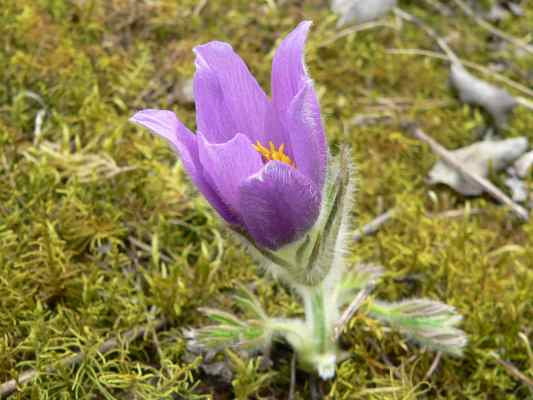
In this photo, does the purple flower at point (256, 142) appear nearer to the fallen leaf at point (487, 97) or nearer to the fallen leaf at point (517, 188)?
the fallen leaf at point (517, 188)

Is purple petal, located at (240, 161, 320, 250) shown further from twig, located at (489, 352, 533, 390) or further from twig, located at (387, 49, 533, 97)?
twig, located at (387, 49, 533, 97)

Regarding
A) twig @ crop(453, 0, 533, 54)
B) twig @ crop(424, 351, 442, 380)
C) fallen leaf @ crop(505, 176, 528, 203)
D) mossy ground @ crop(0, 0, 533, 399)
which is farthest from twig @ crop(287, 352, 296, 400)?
twig @ crop(453, 0, 533, 54)

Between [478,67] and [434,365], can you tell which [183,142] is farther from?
[478,67]

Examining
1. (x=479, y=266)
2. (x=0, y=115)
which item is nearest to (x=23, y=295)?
(x=0, y=115)

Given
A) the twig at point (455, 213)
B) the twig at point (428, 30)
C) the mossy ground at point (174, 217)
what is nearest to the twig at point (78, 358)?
the mossy ground at point (174, 217)

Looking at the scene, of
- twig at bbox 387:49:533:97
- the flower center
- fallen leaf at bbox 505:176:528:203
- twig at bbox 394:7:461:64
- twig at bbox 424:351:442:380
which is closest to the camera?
the flower center
